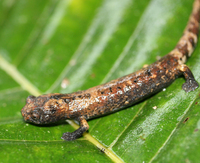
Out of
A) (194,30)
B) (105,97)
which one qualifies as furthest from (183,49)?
(105,97)

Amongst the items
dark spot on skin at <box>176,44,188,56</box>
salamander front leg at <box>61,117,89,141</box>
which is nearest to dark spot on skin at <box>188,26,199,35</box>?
dark spot on skin at <box>176,44,188,56</box>

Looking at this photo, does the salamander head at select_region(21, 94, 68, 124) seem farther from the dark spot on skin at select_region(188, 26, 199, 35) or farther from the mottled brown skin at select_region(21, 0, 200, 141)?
the dark spot on skin at select_region(188, 26, 199, 35)

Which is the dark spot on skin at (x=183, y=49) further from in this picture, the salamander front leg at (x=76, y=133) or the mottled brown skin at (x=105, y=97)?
the salamander front leg at (x=76, y=133)

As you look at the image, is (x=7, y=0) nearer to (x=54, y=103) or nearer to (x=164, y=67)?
(x=54, y=103)

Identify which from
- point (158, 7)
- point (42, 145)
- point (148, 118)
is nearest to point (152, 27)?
point (158, 7)

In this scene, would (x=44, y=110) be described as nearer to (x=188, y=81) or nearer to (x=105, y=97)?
(x=105, y=97)
